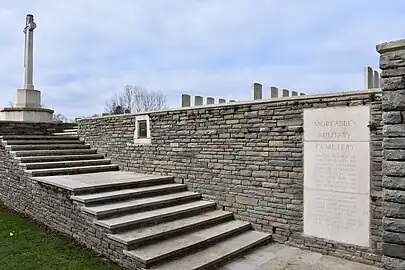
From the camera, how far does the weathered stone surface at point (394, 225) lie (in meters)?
2.75

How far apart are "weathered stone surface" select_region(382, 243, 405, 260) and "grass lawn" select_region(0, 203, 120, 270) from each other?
2.81m

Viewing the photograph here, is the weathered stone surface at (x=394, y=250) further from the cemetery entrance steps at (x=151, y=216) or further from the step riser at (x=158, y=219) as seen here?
the step riser at (x=158, y=219)

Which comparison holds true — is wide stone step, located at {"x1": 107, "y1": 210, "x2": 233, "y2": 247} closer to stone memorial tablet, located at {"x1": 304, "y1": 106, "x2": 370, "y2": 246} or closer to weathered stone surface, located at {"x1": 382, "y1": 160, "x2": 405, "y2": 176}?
stone memorial tablet, located at {"x1": 304, "y1": 106, "x2": 370, "y2": 246}

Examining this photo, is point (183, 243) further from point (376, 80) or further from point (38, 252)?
point (376, 80)

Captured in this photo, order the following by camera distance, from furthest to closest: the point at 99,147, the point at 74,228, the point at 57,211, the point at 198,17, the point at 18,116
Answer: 1. the point at 18,116
2. the point at 99,147
3. the point at 198,17
4. the point at 57,211
5. the point at 74,228

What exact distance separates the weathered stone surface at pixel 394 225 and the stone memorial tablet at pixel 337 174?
130 centimetres

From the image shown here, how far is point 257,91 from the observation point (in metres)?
5.46

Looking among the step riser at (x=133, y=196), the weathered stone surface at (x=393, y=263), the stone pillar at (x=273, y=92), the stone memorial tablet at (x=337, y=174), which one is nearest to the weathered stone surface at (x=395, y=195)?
the weathered stone surface at (x=393, y=263)

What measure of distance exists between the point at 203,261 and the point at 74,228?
2.02 m

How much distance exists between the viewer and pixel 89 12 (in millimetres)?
6742

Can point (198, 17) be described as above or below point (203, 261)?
above

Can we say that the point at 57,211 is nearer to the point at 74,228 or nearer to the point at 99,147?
the point at 74,228

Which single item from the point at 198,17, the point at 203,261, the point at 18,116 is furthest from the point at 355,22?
the point at 18,116

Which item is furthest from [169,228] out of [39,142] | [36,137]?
[36,137]
